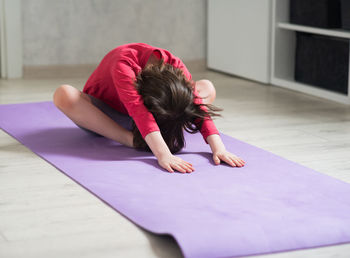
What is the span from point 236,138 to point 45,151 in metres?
0.60

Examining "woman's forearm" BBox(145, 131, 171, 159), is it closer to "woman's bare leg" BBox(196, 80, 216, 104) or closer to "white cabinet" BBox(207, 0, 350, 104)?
"woman's bare leg" BBox(196, 80, 216, 104)

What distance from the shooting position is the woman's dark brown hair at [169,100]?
1597 millimetres

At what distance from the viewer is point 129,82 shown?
65.4 inches

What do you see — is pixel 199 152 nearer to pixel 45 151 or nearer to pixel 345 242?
pixel 45 151

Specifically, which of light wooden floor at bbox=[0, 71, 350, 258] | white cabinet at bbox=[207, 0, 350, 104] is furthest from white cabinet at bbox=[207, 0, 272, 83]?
light wooden floor at bbox=[0, 71, 350, 258]

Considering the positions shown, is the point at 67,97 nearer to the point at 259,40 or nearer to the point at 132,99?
the point at 132,99

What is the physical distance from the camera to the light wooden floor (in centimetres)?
114

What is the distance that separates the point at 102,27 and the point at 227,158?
184 centimetres

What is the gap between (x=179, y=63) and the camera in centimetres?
180

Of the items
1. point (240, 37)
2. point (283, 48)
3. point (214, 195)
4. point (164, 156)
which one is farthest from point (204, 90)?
point (240, 37)

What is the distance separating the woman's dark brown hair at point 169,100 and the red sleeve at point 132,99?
0.06ft

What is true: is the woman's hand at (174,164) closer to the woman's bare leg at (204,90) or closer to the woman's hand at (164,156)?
the woman's hand at (164,156)

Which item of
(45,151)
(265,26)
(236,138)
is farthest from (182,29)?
(45,151)

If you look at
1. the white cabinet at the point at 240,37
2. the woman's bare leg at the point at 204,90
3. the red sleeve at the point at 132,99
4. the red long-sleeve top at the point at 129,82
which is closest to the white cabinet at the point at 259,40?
the white cabinet at the point at 240,37
